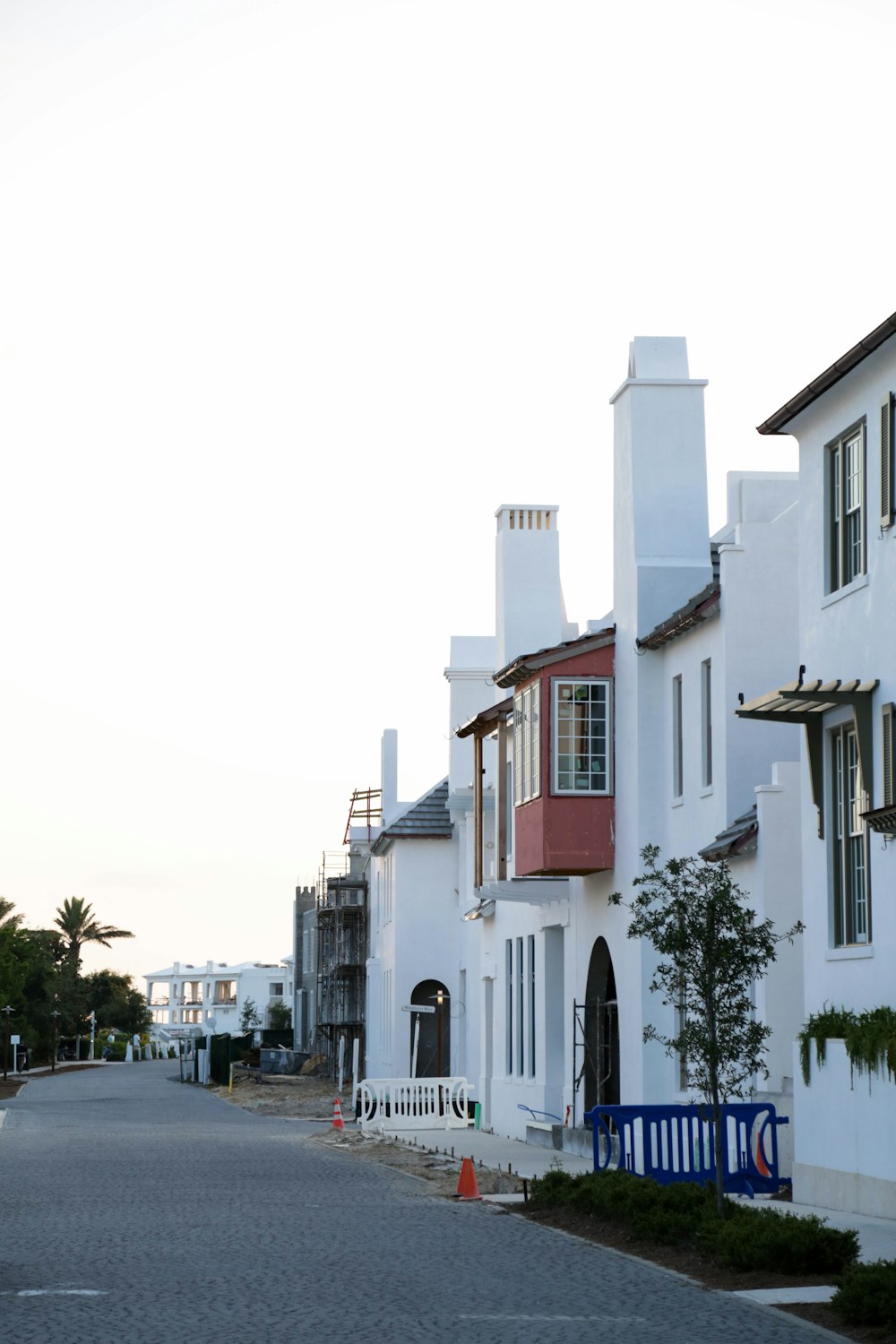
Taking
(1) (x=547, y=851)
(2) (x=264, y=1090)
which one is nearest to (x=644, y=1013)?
(1) (x=547, y=851)

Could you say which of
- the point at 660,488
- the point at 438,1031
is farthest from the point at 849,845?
the point at 438,1031

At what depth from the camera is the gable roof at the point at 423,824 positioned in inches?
1882

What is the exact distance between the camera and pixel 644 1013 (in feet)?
80.4

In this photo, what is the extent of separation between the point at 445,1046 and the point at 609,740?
24157mm

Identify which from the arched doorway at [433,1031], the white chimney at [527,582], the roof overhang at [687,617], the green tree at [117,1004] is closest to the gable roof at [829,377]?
the roof overhang at [687,617]

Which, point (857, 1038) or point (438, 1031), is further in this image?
point (438, 1031)

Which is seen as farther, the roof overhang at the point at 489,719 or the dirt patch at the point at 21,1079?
the dirt patch at the point at 21,1079

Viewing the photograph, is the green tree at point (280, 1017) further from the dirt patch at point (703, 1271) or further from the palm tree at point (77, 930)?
the dirt patch at point (703, 1271)

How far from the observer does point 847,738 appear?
1792 cm

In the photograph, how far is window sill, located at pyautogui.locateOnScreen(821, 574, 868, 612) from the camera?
56.6ft

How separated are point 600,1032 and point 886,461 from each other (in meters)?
12.9

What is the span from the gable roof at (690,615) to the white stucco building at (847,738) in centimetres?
348

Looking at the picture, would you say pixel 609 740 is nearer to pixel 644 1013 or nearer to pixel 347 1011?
pixel 644 1013

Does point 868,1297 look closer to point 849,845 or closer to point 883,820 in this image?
point 883,820
